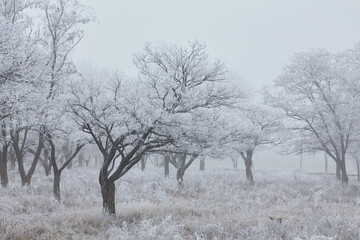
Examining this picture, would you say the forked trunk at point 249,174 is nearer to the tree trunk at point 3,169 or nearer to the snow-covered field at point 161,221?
the snow-covered field at point 161,221

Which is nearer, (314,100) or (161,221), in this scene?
(161,221)

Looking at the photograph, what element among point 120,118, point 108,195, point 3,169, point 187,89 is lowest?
point 108,195

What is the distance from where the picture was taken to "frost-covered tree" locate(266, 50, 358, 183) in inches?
695

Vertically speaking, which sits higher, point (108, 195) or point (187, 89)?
point (187, 89)

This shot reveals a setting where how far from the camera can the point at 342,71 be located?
1544 cm

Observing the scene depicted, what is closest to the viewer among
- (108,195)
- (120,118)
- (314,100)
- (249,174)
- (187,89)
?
(120,118)

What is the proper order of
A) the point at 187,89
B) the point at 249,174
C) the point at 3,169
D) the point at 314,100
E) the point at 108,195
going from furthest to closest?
1. the point at 249,174
2. the point at 314,100
3. the point at 3,169
4. the point at 108,195
5. the point at 187,89

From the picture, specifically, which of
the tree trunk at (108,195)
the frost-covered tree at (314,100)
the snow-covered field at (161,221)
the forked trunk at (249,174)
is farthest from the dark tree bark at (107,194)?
the frost-covered tree at (314,100)

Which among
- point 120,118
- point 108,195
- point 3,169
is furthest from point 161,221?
point 3,169

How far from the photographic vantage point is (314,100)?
1895 cm

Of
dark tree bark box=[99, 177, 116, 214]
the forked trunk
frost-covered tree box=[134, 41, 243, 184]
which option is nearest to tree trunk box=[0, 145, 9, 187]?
dark tree bark box=[99, 177, 116, 214]

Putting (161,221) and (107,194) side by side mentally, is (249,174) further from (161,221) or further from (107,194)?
(107,194)

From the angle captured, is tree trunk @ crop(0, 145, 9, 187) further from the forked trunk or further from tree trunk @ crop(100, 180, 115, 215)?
the forked trunk

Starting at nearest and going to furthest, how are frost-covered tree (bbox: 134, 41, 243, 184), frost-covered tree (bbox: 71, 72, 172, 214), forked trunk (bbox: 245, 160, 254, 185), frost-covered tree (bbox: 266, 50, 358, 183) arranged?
frost-covered tree (bbox: 71, 72, 172, 214), frost-covered tree (bbox: 134, 41, 243, 184), frost-covered tree (bbox: 266, 50, 358, 183), forked trunk (bbox: 245, 160, 254, 185)
